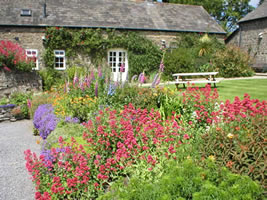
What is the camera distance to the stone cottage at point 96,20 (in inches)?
557

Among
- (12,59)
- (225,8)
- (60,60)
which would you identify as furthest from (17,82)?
(225,8)

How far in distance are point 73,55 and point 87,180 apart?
41.1ft

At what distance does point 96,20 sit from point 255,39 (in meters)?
12.9

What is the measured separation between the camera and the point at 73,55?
15.0 metres

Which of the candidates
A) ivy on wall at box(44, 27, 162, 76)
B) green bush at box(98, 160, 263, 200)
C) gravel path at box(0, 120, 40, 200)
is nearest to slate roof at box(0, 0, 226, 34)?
ivy on wall at box(44, 27, 162, 76)

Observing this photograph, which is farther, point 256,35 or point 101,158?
point 256,35

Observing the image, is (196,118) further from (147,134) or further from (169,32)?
(169,32)

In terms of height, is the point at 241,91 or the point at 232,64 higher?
the point at 232,64

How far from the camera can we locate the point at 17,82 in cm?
1137

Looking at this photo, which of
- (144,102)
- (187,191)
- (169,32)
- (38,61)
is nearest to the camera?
(187,191)

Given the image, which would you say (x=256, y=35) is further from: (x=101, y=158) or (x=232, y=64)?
(x=101, y=158)

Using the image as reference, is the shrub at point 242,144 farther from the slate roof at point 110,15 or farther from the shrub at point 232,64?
the slate roof at point 110,15

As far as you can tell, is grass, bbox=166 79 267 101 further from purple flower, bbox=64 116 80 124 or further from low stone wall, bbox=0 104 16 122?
low stone wall, bbox=0 104 16 122

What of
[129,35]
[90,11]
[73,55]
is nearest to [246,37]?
[129,35]
